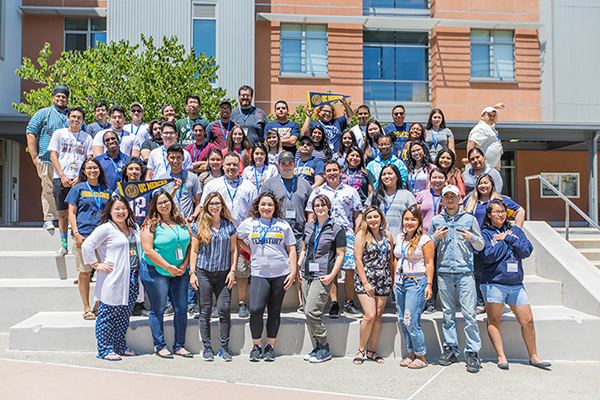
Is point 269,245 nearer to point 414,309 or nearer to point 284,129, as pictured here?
point 414,309

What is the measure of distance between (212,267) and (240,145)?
7.77 feet

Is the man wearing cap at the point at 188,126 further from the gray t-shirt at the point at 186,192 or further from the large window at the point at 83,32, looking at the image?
the large window at the point at 83,32

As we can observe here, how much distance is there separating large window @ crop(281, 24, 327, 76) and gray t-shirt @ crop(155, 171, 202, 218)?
12.9 metres

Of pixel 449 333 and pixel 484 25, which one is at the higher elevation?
pixel 484 25

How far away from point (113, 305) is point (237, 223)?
179 centimetres

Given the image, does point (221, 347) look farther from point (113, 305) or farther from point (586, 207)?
point (586, 207)

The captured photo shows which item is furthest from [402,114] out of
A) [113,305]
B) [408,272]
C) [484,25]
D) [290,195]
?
[484,25]

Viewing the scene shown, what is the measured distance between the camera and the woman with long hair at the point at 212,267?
549 cm

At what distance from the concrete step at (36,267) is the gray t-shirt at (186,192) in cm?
226

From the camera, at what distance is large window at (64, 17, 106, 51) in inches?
720

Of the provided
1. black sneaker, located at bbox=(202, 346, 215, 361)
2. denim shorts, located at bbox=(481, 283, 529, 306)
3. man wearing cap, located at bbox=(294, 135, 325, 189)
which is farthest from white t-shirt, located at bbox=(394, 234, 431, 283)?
black sneaker, located at bbox=(202, 346, 215, 361)

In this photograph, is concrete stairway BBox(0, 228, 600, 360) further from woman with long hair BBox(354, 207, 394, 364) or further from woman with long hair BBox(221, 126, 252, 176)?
woman with long hair BBox(221, 126, 252, 176)

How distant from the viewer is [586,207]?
19922 mm

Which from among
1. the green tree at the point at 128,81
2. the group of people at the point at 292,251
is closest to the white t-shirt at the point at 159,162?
the group of people at the point at 292,251
